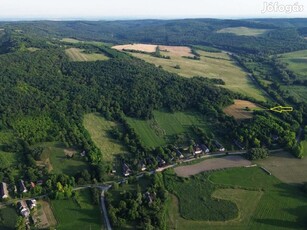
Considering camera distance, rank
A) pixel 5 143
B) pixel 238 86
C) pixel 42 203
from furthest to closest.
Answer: pixel 238 86 → pixel 5 143 → pixel 42 203

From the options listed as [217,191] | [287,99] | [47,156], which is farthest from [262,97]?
[47,156]

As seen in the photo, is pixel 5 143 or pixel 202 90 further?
pixel 202 90

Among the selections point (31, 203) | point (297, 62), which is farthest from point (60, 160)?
point (297, 62)

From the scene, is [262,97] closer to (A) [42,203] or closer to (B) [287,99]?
(B) [287,99]

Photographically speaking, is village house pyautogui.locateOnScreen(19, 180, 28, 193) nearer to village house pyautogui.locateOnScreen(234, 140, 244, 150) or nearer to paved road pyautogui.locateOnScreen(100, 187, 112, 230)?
paved road pyautogui.locateOnScreen(100, 187, 112, 230)

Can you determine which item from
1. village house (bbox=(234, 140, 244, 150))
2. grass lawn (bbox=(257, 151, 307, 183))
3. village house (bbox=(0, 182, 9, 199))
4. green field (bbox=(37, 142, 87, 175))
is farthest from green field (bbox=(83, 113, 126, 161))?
grass lawn (bbox=(257, 151, 307, 183))

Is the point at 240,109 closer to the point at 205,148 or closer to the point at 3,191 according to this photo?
the point at 205,148

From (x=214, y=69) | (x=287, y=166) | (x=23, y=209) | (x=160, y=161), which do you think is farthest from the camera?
(x=214, y=69)
